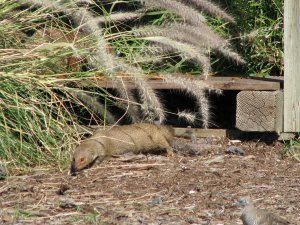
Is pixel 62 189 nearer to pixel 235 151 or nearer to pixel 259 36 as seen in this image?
pixel 235 151

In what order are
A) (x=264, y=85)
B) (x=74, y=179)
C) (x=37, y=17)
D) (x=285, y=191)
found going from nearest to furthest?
1. (x=285, y=191)
2. (x=74, y=179)
3. (x=37, y=17)
4. (x=264, y=85)

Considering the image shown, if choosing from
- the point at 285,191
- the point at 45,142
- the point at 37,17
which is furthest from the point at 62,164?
the point at 285,191

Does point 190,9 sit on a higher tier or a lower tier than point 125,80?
higher

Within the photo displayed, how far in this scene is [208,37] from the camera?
6766 mm

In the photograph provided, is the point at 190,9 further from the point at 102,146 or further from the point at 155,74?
the point at 102,146

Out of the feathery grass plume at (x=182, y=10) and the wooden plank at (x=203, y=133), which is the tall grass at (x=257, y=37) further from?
the wooden plank at (x=203, y=133)

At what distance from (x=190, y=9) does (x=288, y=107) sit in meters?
1.13

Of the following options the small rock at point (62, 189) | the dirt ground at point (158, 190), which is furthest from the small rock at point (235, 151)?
the small rock at point (62, 189)

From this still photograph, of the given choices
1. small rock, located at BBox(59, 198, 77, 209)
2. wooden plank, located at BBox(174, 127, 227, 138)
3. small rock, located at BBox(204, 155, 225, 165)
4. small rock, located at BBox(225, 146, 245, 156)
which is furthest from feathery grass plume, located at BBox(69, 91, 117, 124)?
small rock, located at BBox(59, 198, 77, 209)

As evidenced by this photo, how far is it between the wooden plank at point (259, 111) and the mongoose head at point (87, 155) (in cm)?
111

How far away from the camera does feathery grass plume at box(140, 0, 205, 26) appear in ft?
22.7

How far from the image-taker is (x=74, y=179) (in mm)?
5594

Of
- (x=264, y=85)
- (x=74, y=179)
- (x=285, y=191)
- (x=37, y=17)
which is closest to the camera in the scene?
(x=285, y=191)

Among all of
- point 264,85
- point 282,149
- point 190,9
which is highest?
point 190,9
